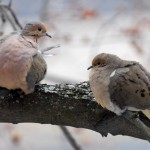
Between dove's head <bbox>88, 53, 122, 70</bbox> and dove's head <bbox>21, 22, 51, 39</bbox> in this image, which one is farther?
dove's head <bbox>21, 22, 51, 39</bbox>

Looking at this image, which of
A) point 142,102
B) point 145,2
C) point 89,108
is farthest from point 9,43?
point 145,2

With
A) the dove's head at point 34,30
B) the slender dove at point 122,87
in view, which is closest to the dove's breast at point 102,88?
the slender dove at point 122,87

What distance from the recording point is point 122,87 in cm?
127

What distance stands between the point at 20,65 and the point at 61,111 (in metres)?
0.20

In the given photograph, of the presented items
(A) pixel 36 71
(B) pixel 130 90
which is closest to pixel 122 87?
(B) pixel 130 90

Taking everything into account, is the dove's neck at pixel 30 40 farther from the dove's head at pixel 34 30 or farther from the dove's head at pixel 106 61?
the dove's head at pixel 106 61

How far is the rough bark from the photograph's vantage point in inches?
53.8

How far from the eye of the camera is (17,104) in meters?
1.38

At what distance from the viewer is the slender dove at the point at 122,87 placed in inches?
49.8

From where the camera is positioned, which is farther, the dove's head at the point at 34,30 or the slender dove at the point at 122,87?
the dove's head at the point at 34,30

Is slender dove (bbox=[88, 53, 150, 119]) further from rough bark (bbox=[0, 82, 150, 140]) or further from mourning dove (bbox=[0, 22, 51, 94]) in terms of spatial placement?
mourning dove (bbox=[0, 22, 51, 94])

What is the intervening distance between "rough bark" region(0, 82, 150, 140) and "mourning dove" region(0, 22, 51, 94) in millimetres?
43

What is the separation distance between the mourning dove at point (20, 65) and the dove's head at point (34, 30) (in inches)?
4.0

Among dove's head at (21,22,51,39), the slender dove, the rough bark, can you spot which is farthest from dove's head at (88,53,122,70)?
dove's head at (21,22,51,39)
